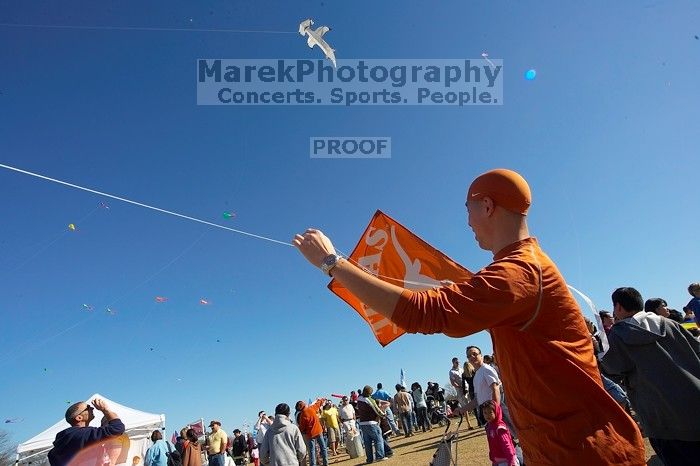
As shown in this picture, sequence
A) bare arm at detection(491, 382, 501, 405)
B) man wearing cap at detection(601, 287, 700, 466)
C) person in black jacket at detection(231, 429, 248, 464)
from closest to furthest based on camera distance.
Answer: man wearing cap at detection(601, 287, 700, 466)
bare arm at detection(491, 382, 501, 405)
person in black jacket at detection(231, 429, 248, 464)

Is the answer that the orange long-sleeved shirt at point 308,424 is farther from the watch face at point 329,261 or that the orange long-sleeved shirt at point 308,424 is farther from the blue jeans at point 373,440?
the watch face at point 329,261

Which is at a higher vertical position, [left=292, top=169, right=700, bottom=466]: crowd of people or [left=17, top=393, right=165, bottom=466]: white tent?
[left=292, top=169, right=700, bottom=466]: crowd of people

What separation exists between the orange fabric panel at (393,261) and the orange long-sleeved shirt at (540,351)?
11.2 ft

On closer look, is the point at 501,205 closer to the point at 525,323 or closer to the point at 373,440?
the point at 525,323

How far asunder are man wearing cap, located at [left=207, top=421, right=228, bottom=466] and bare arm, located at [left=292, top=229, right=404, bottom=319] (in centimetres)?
1168

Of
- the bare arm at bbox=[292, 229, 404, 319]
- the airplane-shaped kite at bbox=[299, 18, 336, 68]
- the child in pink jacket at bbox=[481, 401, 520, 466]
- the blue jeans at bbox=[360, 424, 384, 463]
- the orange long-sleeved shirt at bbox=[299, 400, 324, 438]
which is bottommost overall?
the blue jeans at bbox=[360, 424, 384, 463]

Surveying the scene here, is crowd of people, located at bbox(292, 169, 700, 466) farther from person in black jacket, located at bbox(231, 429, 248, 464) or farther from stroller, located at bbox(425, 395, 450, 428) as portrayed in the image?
stroller, located at bbox(425, 395, 450, 428)

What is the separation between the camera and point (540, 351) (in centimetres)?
142

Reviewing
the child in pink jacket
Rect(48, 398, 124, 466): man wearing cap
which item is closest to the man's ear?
Rect(48, 398, 124, 466): man wearing cap

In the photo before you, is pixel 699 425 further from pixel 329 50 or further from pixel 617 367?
pixel 329 50

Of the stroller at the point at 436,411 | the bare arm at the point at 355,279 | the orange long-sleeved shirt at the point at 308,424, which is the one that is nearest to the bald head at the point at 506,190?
the bare arm at the point at 355,279

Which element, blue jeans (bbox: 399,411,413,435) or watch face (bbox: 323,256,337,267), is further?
blue jeans (bbox: 399,411,413,435)

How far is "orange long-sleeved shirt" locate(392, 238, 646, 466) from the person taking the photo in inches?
52.5

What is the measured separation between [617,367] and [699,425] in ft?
1.96
